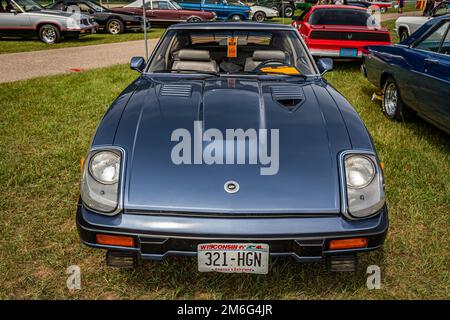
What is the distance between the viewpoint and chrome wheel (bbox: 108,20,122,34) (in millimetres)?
16289

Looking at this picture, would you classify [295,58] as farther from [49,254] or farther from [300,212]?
[49,254]

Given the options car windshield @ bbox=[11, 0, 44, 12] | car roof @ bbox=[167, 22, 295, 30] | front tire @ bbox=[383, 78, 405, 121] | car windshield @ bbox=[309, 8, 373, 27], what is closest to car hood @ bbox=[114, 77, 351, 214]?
car roof @ bbox=[167, 22, 295, 30]

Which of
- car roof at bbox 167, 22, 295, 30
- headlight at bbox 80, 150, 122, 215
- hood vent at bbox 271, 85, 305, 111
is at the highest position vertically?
car roof at bbox 167, 22, 295, 30

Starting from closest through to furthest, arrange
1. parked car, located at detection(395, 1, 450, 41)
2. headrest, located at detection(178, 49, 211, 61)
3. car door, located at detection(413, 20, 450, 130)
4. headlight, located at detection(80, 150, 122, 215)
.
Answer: headlight, located at detection(80, 150, 122, 215), headrest, located at detection(178, 49, 211, 61), car door, located at detection(413, 20, 450, 130), parked car, located at detection(395, 1, 450, 41)

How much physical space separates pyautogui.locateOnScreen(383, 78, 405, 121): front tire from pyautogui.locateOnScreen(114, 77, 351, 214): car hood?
2.70 meters

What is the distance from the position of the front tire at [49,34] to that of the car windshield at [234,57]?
10.3 m

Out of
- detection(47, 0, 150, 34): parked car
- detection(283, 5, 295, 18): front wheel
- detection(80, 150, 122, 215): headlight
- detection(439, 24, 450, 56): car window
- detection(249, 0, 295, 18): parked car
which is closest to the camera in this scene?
detection(80, 150, 122, 215): headlight

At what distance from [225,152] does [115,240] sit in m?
0.71

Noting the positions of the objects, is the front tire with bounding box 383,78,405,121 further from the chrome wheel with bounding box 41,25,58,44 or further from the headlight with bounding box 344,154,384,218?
the chrome wheel with bounding box 41,25,58,44

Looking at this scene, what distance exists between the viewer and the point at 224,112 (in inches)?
97.8

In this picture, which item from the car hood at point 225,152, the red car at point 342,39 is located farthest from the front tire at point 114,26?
the car hood at point 225,152

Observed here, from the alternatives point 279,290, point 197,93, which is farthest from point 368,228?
point 197,93

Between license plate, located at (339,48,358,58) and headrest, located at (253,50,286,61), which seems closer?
headrest, located at (253,50,286,61)

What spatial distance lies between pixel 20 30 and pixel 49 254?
475 inches
